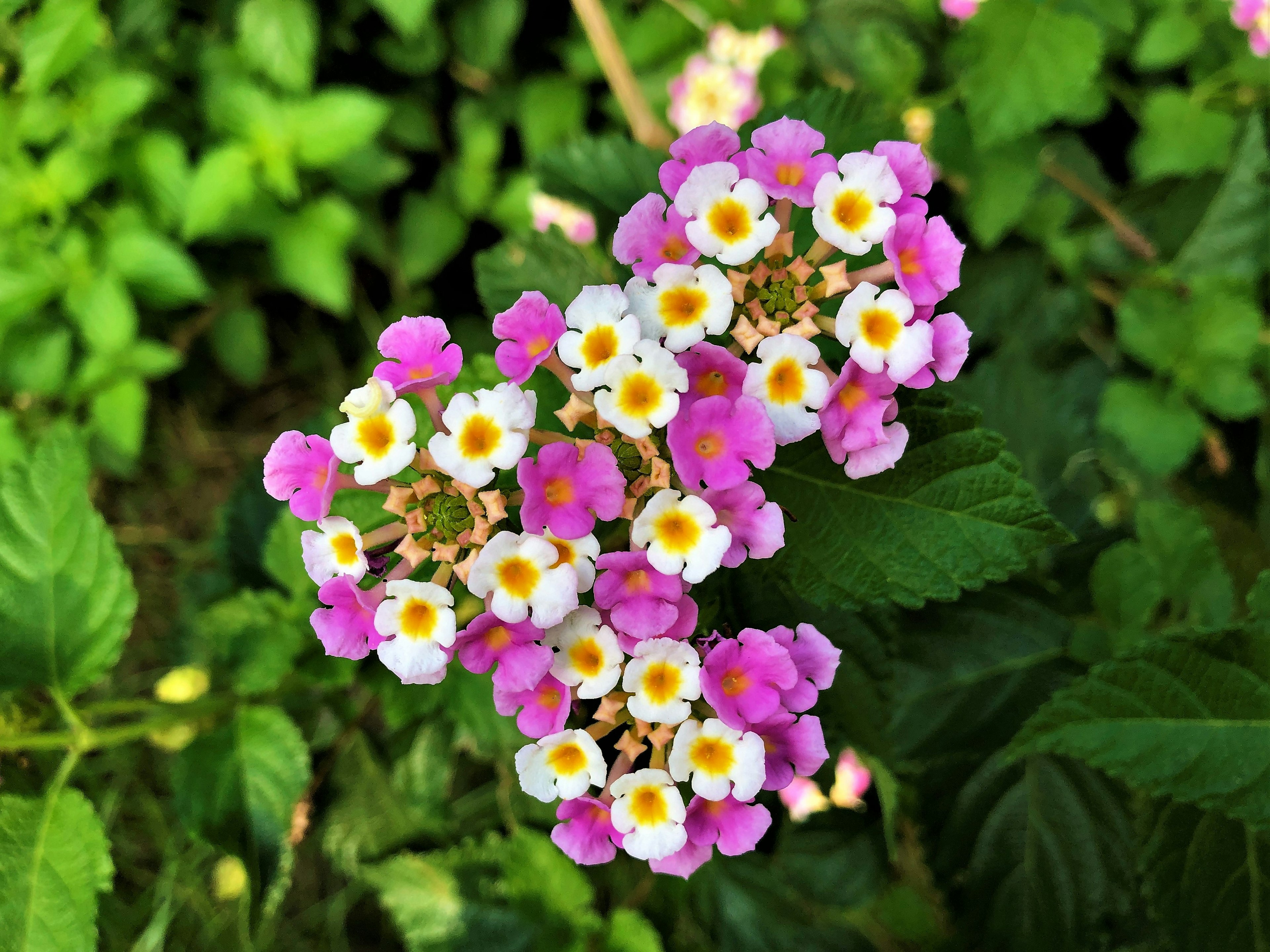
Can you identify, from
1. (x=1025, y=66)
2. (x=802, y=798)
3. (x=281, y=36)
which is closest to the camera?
(x=1025, y=66)

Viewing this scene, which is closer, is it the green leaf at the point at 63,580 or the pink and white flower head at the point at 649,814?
the pink and white flower head at the point at 649,814

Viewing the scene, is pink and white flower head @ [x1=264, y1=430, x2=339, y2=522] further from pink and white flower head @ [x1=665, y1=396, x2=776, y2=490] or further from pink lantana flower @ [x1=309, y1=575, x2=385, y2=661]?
pink and white flower head @ [x1=665, y1=396, x2=776, y2=490]

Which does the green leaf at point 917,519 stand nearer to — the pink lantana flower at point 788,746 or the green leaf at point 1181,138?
the pink lantana flower at point 788,746

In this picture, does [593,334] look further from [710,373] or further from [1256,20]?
[1256,20]

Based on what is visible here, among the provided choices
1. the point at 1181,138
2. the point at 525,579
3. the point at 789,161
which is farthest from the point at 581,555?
the point at 1181,138

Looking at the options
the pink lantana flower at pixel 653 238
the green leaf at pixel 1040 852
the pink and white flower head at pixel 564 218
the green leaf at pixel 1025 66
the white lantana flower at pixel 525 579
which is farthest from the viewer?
the pink and white flower head at pixel 564 218

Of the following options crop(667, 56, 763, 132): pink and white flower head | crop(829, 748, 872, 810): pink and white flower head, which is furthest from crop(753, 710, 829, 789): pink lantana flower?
crop(667, 56, 763, 132): pink and white flower head

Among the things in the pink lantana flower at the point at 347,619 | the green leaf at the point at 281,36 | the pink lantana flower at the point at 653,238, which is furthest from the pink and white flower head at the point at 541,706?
the green leaf at the point at 281,36
